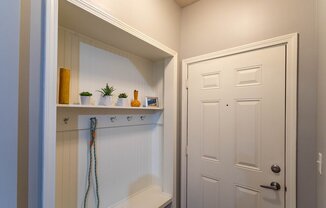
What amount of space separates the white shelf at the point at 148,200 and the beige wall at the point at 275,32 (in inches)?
45.7

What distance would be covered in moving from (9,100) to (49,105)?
0.15 meters

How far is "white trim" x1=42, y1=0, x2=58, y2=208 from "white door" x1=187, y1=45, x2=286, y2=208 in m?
1.35

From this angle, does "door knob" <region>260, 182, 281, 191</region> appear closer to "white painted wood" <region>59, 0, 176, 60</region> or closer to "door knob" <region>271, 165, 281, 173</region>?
"door knob" <region>271, 165, 281, 173</region>

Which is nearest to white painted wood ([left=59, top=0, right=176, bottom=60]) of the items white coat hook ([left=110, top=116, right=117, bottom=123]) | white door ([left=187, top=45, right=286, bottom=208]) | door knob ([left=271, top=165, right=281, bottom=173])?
white door ([left=187, top=45, right=286, bottom=208])

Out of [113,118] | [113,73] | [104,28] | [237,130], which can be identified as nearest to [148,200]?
[113,118]

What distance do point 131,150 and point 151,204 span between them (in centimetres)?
57

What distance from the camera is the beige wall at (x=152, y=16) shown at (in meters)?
1.30

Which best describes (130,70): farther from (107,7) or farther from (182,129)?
(182,129)

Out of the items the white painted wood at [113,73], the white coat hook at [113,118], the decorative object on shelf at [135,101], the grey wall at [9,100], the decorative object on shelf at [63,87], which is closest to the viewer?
the grey wall at [9,100]

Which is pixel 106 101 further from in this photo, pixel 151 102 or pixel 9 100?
pixel 9 100

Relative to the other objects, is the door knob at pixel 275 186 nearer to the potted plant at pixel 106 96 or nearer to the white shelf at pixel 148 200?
the white shelf at pixel 148 200

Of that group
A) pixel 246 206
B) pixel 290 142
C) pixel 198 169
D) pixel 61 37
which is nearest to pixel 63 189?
pixel 61 37

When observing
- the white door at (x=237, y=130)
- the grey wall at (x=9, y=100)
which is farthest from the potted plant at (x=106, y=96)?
the white door at (x=237, y=130)

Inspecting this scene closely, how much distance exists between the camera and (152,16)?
1.62m
